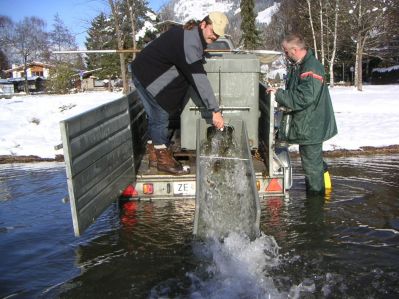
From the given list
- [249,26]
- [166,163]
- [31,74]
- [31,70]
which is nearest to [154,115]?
[166,163]

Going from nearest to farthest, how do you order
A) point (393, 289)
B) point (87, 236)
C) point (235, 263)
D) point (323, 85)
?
point (393, 289) → point (235, 263) → point (87, 236) → point (323, 85)

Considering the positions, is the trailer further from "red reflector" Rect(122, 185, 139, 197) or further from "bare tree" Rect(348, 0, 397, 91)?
"bare tree" Rect(348, 0, 397, 91)

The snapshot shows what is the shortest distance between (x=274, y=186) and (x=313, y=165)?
681 millimetres

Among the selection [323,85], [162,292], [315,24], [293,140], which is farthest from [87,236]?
[315,24]

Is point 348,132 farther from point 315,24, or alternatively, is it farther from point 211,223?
point 315,24

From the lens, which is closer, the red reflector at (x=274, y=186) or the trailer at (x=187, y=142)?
the trailer at (x=187, y=142)

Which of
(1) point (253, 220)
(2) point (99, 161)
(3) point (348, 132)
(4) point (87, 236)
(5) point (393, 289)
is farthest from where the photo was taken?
(3) point (348, 132)

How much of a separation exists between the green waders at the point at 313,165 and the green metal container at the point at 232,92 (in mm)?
758

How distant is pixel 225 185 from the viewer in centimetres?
578

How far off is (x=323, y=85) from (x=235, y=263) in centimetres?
289

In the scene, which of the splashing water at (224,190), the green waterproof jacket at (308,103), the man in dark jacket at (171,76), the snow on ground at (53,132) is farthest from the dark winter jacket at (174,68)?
the snow on ground at (53,132)

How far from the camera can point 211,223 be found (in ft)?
16.7

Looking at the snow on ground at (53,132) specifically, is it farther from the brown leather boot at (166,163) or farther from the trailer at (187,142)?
the brown leather boot at (166,163)

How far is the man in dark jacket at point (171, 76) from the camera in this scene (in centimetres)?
530
